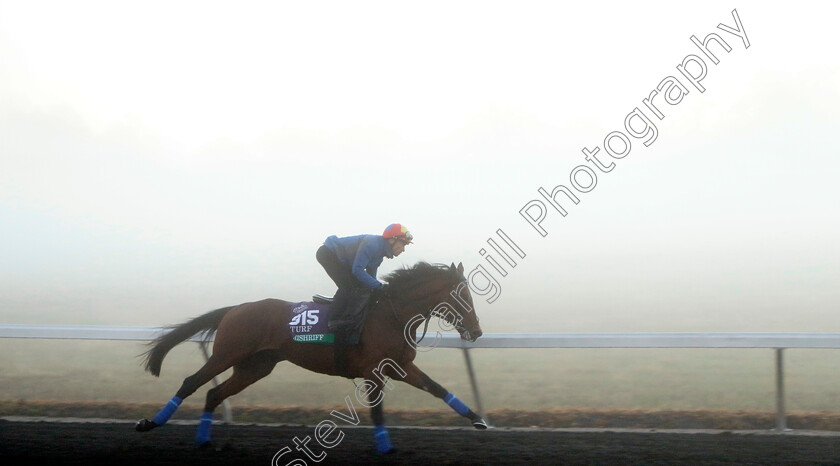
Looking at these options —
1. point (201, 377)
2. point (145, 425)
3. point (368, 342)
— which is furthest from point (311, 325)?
point (145, 425)

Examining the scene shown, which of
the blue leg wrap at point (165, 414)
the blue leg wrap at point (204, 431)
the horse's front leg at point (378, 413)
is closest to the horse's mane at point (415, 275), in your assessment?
the horse's front leg at point (378, 413)

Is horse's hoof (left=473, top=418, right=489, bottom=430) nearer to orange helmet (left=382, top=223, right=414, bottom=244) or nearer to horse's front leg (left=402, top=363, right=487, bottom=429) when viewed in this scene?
horse's front leg (left=402, top=363, right=487, bottom=429)

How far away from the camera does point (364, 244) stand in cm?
544

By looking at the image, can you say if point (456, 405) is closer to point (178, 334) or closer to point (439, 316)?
point (439, 316)

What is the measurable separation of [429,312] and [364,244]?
690mm

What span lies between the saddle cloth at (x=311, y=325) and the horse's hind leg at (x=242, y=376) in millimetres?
246

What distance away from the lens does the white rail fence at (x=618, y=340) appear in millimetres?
5465

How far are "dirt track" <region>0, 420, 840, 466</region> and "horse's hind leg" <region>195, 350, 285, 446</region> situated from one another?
11.3 inches

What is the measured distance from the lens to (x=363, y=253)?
5391 millimetres

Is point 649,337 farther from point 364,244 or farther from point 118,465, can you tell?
point 118,465

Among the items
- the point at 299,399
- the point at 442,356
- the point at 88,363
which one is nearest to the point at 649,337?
the point at 442,356

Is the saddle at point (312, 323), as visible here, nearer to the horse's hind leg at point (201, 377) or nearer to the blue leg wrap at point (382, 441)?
the horse's hind leg at point (201, 377)

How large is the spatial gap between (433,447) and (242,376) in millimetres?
1459

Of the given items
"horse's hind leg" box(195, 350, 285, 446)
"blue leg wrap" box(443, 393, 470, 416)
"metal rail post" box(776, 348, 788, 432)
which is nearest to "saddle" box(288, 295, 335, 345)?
"horse's hind leg" box(195, 350, 285, 446)
